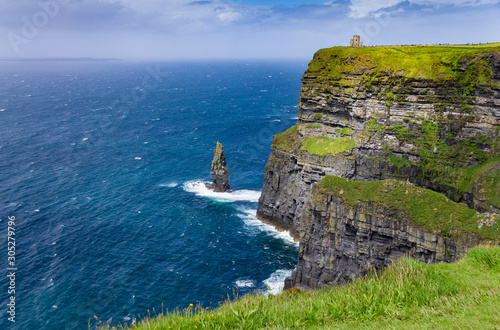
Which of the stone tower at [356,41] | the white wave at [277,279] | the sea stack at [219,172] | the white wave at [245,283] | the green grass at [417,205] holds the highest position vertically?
the stone tower at [356,41]

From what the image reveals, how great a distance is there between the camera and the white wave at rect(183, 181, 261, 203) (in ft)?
303

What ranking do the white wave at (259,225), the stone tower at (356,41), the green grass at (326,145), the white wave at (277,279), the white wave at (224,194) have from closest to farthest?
the white wave at (277,279) → the green grass at (326,145) → the white wave at (259,225) → the stone tower at (356,41) → the white wave at (224,194)

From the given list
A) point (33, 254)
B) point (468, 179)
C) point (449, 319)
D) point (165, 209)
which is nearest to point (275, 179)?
point (165, 209)

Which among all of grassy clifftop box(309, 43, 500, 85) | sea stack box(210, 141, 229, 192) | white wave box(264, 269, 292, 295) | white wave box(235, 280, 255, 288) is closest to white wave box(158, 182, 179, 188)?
sea stack box(210, 141, 229, 192)

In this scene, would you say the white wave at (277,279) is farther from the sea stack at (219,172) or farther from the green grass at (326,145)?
the sea stack at (219,172)

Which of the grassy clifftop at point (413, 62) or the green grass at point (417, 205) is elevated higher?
the grassy clifftop at point (413, 62)

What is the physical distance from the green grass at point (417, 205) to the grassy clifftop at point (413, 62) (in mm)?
24913

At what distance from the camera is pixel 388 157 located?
6825 centimetres

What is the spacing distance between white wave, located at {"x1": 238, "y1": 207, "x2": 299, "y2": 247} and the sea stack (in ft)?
34.5

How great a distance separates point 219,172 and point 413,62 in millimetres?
51091

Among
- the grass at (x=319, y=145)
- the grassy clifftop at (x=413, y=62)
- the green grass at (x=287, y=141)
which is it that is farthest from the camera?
the green grass at (x=287, y=141)

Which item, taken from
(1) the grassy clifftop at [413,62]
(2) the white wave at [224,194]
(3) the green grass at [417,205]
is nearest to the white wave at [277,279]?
(3) the green grass at [417,205]

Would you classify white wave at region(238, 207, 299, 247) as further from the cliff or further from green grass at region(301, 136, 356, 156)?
green grass at region(301, 136, 356, 156)

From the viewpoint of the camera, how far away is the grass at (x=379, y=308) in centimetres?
2130
